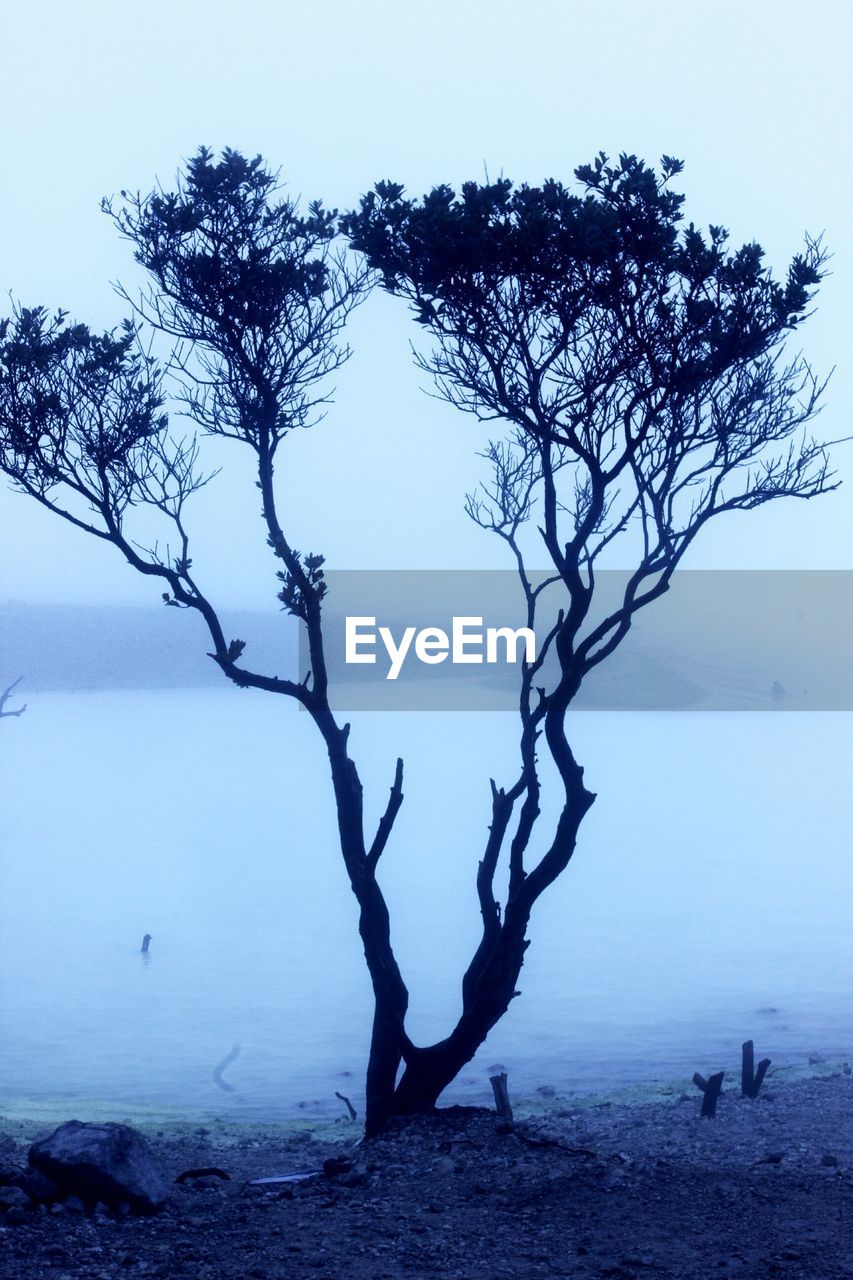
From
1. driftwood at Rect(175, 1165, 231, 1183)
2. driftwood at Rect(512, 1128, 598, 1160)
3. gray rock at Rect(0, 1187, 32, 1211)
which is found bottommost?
driftwood at Rect(175, 1165, 231, 1183)

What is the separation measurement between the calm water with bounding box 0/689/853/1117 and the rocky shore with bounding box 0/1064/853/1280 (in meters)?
7.80

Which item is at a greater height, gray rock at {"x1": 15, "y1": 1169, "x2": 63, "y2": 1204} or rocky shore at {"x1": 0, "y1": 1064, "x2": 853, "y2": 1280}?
gray rock at {"x1": 15, "y1": 1169, "x2": 63, "y2": 1204}

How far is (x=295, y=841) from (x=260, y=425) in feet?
143

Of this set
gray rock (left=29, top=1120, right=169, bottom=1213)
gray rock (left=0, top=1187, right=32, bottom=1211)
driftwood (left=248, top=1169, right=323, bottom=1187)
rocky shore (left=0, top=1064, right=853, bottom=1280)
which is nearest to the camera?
rocky shore (left=0, top=1064, right=853, bottom=1280)

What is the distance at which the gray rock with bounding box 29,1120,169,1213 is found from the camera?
8695 millimetres

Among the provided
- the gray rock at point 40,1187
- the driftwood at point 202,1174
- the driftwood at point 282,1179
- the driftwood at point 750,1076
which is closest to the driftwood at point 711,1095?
the driftwood at point 750,1076

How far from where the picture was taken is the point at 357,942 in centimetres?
3381

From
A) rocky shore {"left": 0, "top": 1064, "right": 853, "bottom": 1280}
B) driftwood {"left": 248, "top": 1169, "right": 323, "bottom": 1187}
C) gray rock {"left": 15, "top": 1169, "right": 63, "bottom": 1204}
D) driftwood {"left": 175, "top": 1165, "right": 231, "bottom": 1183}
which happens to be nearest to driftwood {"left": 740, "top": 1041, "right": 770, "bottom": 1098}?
rocky shore {"left": 0, "top": 1064, "right": 853, "bottom": 1280}

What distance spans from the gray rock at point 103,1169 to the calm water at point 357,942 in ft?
30.2

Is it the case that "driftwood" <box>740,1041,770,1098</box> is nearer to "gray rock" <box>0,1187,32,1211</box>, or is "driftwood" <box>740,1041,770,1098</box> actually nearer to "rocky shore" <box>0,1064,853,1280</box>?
"rocky shore" <box>0,1064,853,1280</box>

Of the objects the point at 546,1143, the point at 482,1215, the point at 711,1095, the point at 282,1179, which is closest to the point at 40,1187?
the point at 282,1179

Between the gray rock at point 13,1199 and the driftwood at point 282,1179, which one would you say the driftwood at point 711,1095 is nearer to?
the driftwood at point 282,1179

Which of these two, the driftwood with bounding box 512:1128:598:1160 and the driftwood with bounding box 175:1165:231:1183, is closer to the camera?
the driftwood with bounding box 512:1128:598:1160

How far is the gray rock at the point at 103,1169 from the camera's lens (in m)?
8.70
